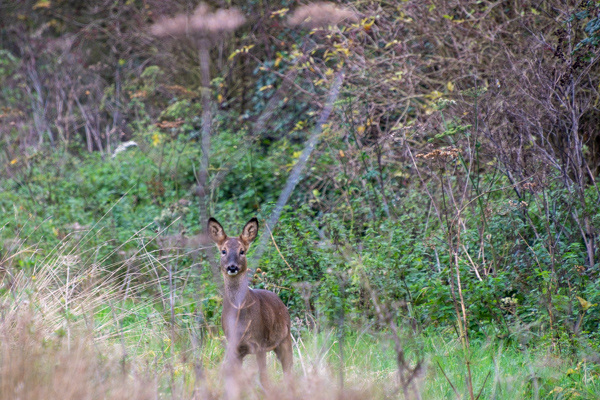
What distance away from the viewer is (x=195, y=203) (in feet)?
32.2

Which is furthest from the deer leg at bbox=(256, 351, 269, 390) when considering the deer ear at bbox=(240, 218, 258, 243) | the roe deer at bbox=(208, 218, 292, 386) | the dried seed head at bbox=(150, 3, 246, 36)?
the dried seed head at bbox=(150, 3, 246, 36)

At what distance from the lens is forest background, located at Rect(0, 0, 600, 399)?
4.73 m

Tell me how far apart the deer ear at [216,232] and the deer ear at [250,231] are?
161 mm

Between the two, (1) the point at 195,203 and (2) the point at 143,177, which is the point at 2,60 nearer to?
(2) the point at 143,177

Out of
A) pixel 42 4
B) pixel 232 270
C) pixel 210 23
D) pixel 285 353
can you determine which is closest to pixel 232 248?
pixel 232 270

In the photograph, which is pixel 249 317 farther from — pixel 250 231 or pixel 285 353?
pixel 250 231

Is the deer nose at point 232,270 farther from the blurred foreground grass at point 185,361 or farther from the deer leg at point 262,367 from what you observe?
the deer leg at point 262,367

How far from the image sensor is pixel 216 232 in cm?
569

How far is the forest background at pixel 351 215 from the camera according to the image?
15.5ft

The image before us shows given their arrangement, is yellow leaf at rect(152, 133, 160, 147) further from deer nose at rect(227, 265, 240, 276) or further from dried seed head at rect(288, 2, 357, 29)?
deer nose at rect(227, 265, 240, 276)

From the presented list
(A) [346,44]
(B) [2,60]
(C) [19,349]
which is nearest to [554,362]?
(C) [19,349]

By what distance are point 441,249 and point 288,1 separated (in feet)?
21.0

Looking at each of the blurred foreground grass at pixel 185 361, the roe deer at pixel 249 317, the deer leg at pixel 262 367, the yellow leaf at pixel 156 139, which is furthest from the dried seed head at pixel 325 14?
the deer leg at pixel 262 367

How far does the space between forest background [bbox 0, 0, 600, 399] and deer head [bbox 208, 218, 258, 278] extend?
323 millimetres
